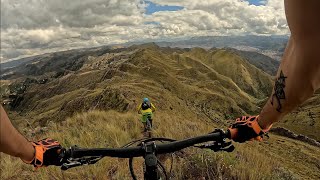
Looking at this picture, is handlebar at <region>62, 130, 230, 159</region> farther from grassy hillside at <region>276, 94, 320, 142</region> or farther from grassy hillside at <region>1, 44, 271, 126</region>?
grassy hillside at <region>276, 94, 320, 142</region>

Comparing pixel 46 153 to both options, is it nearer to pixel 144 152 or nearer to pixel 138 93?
pixel 144 152

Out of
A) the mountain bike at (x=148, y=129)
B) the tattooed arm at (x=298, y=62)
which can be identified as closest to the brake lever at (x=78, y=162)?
the tattooed arm at (x=298, y=62)

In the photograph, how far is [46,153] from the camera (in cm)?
201

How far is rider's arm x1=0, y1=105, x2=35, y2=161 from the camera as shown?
5.16ft

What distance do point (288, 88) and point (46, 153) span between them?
138 centimetres

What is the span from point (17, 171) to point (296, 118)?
87.3m

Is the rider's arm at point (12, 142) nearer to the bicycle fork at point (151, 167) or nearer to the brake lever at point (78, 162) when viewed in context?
the brake lever at point (78, 162)

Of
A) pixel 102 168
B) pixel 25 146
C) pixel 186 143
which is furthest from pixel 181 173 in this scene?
pixel 25 146

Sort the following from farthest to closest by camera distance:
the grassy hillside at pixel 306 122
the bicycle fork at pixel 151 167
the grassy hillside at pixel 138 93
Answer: the grassy hillside at pixel 306 122, the grassy hillside at pixel 138 93, the bicycle fork at pixel 151 167

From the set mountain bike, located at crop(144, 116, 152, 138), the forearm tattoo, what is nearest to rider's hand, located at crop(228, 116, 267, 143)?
the forearm tattoo

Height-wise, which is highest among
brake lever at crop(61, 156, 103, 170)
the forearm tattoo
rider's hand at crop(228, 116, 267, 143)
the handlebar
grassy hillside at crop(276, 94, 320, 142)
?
the forearm tattoo

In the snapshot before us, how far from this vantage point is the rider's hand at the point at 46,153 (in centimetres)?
196

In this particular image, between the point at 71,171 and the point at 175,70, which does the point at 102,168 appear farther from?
the point at 175,70

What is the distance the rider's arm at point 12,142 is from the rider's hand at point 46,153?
1.3 inches
